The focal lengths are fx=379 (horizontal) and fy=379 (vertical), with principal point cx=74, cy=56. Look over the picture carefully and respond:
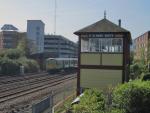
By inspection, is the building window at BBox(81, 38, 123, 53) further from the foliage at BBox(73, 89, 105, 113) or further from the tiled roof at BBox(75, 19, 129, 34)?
the foliage at BBox(73, 89, 105, 113)

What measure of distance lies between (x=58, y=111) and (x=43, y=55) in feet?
203

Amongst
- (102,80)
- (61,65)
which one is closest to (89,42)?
(102,80)

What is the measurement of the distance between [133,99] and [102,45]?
43.7 feet

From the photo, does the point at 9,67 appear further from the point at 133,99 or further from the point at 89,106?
the point at 89,106

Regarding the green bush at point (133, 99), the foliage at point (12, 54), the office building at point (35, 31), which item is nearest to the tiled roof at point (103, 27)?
the green bush at point (133, 99)

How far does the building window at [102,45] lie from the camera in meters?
24.6

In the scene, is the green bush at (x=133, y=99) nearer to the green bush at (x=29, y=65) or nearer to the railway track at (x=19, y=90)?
the railway track at (x=19, y=90)

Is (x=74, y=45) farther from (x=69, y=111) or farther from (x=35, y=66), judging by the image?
(x=69, y=111)

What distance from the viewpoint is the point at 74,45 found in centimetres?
19612

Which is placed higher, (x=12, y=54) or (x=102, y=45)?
(x=12, y=54)

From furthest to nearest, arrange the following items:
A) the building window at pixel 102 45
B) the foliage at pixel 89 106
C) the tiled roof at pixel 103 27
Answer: the tiled roof at pixel 103 27
the building window at pixel 102 45
the foliage at pixel 89 106

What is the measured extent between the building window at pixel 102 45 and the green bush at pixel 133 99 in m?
12.6

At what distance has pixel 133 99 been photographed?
464 inches

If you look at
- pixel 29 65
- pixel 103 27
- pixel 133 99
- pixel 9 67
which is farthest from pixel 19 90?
pixel 29 65
